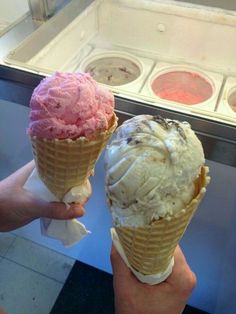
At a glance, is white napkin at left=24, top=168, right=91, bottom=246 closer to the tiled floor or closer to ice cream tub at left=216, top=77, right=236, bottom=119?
ice cream tub at left=216, top=77, right=236, bottom=119

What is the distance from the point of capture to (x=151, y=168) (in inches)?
25.2

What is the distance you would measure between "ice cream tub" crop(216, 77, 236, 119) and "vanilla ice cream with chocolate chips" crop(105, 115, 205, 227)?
666 mm

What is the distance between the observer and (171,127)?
2.23 ft

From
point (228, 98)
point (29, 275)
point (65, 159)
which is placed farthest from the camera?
point (29, 275)

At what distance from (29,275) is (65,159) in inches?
55.6

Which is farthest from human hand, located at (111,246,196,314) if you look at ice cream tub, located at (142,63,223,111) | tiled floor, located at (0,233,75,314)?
tiled floor, located at (0,233,75,314)

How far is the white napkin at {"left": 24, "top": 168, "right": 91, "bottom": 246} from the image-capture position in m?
0.97

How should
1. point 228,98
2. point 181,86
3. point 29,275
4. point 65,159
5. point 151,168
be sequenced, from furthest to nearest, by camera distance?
point 29,275 → point 181,86 → point 228,98 → point 65,159 → point 151,168

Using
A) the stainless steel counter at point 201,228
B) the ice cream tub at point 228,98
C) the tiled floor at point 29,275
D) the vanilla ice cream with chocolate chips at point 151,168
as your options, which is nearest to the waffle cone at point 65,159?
the vanilla ice cream with chocolate chips at point 151,168

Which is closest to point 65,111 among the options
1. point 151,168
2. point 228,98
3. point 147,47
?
point 151,168

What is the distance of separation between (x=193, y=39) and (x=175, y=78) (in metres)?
0.19

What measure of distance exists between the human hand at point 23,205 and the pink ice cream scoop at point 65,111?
0.24 m

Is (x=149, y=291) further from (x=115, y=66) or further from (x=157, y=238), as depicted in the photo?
(x=115, y=66)

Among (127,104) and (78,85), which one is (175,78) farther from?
(78,85)
